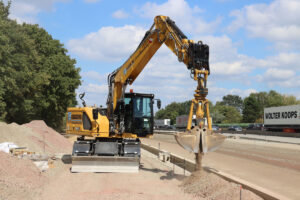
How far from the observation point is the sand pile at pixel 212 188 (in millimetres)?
9039

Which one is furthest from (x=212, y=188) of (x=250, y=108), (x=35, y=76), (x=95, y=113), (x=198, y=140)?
(x=250, y=108)

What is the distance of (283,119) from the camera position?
45625 millimetres

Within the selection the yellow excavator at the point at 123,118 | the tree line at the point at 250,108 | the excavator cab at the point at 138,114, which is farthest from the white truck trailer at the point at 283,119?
the tree line at the point at 250,108

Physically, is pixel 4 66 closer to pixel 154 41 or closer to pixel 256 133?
pixel 154 41

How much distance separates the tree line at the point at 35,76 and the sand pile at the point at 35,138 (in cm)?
471

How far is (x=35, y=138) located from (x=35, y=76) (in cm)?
1457

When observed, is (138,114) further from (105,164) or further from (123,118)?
(105,164)

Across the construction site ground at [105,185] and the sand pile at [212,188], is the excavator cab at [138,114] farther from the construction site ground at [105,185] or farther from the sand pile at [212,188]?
the sand pile at [212,188]

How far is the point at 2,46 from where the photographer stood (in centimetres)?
2606

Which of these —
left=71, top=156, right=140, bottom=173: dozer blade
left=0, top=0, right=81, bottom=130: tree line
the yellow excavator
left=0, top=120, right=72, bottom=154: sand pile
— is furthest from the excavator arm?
left=0, top=0, right=81, bottom=130: tree line

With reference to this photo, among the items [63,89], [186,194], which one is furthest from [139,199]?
[63,89]

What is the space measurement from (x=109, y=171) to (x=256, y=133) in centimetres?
4294

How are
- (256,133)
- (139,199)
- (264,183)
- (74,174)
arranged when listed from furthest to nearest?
(256,133) → (74,174) → (264,183) → (139,199)

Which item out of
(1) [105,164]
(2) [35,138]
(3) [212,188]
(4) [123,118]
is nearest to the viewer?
(3) [212,188]
